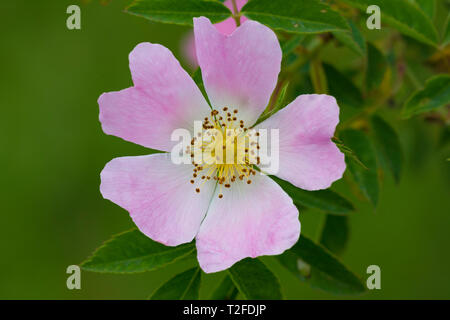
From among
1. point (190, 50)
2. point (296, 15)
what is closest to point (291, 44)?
point (296, 15)

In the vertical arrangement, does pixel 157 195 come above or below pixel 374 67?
below

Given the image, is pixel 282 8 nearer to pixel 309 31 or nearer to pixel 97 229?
pixel 309 31

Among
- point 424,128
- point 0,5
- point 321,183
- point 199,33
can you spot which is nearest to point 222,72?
point 199,33

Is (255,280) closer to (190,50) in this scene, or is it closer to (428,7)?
(428,7)

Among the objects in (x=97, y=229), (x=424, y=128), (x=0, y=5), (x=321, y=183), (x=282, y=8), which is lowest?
(x=97, y=229)

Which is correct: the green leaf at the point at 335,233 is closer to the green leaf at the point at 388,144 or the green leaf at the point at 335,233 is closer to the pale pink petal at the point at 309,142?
the green leaf at the point at 388,144

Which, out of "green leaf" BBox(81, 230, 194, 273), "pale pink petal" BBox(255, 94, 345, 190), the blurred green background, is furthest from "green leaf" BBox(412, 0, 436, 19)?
the blurred green background

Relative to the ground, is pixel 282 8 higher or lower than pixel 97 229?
higher
